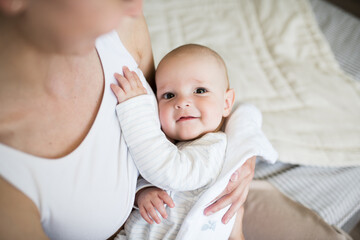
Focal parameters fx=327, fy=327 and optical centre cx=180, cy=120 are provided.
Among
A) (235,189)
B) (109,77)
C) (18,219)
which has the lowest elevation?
(235,189)

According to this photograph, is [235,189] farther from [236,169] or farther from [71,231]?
[71,231]

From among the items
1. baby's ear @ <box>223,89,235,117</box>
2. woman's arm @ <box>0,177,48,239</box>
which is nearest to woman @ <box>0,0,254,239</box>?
woman's arm @ <box>0,177,48,239</box>

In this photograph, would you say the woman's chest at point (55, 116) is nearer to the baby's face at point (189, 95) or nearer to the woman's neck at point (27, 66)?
the woman's neck at point (27, 66)

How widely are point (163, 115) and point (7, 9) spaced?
479mm

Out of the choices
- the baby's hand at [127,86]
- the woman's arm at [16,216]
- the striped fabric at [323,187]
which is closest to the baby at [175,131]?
the baby's hand at [127,86]

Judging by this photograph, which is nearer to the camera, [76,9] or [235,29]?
[76,9]

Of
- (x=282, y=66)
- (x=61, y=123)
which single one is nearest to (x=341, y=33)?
(x=282, y=66)

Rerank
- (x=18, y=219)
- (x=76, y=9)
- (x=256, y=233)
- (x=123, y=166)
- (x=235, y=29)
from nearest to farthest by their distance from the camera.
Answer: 1. (x=76, y=9)
2. (x=18, y=219)
3. (x=123, y=166)
4. (x=256, y=233)
5. (x=235, y=29)

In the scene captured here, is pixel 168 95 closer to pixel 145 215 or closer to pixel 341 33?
pixel 145 215

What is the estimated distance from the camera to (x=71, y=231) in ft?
2.16

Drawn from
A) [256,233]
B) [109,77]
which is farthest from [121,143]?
[256,233]

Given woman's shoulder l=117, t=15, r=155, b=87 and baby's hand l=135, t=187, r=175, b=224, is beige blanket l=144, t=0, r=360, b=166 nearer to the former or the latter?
woman's shoulder l=117, t=15, r=155, b=87

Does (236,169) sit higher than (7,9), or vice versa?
(7,9)

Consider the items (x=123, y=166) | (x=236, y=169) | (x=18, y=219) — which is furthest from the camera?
(x=236, y=169)
